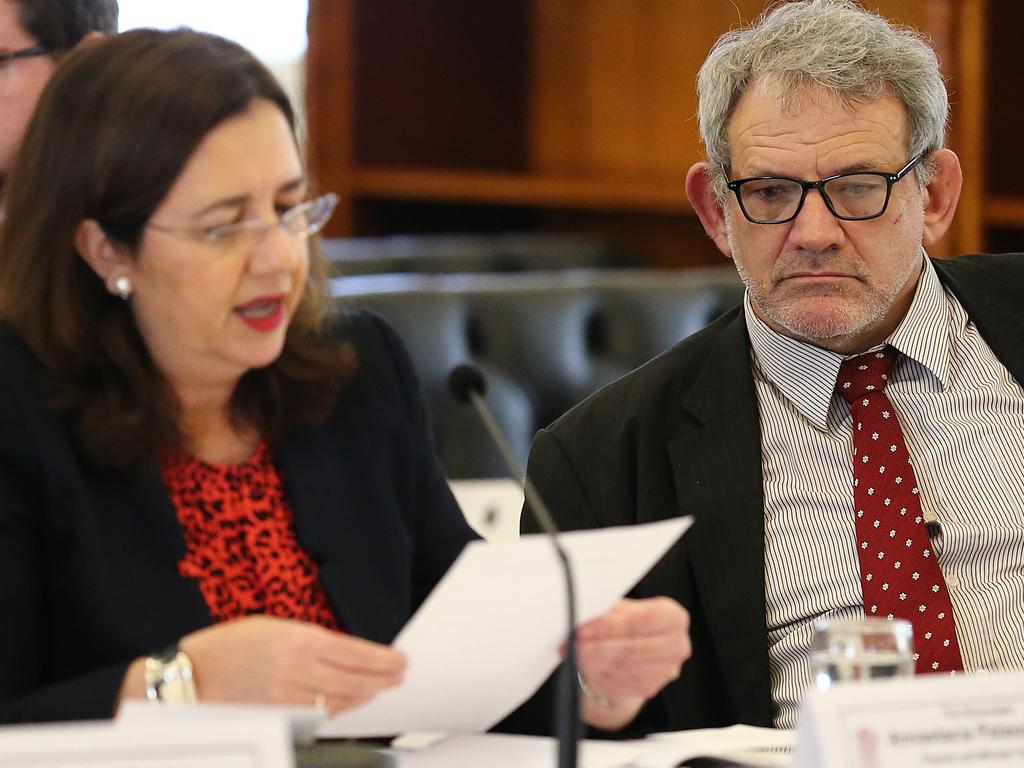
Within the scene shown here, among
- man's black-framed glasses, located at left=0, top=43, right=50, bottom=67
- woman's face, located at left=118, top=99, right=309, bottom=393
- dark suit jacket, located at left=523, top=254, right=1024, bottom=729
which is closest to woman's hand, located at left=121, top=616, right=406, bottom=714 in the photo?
woman's face, located at left=118, top=99, right=309, bottom=393

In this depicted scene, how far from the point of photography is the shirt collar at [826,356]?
6.41 feet

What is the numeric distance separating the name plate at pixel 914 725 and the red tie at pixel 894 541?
0.69 meters

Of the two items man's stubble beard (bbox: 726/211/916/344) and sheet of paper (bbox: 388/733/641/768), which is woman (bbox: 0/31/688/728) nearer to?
sheet of paper (bbox: 388/733/641/768)

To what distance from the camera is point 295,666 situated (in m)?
1.28

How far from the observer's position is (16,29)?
7.30ft

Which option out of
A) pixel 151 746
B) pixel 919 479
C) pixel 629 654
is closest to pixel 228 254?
pixel 629 654

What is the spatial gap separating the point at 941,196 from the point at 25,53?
1270 millimetres

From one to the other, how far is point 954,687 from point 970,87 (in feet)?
8.36

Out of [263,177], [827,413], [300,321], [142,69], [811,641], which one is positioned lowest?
[811,641]

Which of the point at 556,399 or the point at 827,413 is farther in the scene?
the point at 556,399

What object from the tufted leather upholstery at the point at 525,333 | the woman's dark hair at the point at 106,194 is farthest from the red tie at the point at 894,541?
the tufted leather upholstery at the point at 525,333

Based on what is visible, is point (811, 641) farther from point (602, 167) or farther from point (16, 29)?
point (602, 167)

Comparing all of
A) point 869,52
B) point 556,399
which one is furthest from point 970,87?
point 869,52

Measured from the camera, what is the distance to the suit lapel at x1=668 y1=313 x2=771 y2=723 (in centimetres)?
184
